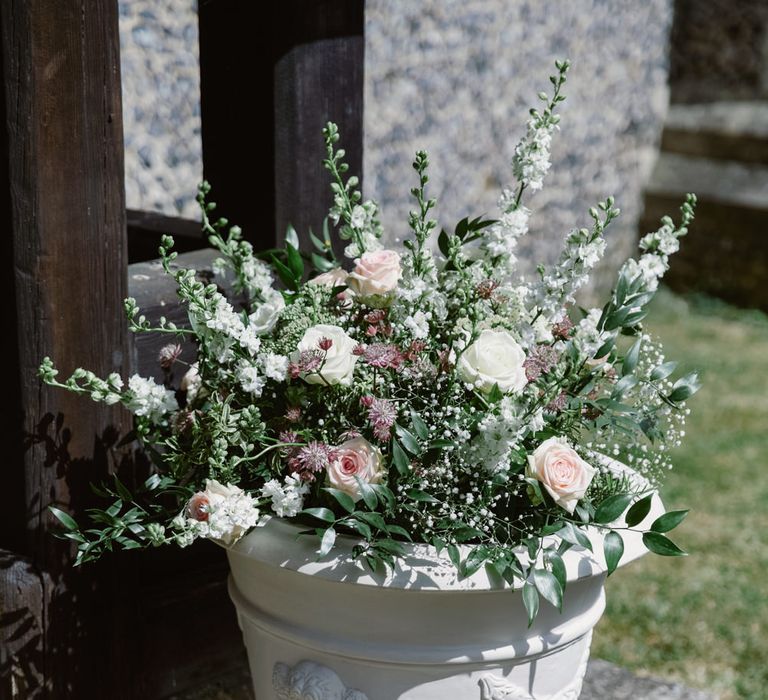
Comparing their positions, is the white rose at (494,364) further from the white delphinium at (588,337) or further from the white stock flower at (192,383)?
the white stock flower at (192,383)

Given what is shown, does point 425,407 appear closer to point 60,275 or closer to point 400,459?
point 400,459

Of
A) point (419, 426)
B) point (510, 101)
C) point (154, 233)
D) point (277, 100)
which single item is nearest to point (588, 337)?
point (419, 426)

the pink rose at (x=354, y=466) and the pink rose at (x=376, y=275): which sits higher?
the pink rose at (x=376, y=275)

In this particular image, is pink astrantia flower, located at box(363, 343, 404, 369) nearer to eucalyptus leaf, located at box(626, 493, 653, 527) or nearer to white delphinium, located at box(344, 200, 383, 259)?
white delphinium, located at box(344, 200, 383, 259)

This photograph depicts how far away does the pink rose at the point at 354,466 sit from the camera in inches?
61.1

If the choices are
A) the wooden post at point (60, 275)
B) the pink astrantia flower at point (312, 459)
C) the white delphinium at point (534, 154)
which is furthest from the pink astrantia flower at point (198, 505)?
the white delphinium at point (534, 154)

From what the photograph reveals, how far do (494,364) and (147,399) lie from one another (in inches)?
23.0

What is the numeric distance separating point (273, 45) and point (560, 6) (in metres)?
4.21

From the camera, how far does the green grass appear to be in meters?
2.88

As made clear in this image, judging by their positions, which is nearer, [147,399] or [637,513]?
[637,513]

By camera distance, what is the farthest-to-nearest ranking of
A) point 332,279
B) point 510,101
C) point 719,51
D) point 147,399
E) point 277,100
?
point 719,51, point 510,101, point 277,100, point 332,279, point 147,399

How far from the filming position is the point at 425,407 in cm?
163

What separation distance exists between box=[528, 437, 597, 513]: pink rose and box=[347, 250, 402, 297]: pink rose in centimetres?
36

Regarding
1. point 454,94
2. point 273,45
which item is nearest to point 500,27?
point 454,94
